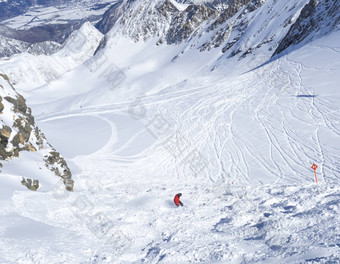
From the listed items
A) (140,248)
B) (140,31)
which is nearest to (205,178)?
(140,248)

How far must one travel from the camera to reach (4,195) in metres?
9.09

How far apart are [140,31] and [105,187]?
102 meters

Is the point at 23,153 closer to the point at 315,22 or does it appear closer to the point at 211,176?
the point at 211,176

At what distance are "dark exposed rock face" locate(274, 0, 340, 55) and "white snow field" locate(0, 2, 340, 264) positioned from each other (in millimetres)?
8388

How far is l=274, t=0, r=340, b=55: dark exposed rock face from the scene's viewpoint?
40.2 metres

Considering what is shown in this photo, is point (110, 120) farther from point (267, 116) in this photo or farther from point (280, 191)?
point (280, 191)

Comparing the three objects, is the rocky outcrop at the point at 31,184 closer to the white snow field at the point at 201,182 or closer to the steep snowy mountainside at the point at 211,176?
the white snow field at the point at 201,182

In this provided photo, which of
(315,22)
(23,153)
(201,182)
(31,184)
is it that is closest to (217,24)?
(315,22)

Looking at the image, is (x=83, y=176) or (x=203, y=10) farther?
(x=203, y=10)

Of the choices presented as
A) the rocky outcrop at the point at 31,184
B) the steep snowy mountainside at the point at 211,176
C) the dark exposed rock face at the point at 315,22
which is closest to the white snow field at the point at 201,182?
the steep snowy mountainside at the point at 211,176

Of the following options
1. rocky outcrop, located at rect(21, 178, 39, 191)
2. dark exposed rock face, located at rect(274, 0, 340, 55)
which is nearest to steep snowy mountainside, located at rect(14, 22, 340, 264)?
rocky outcrop, located at rect(21, 178, 39, 191)

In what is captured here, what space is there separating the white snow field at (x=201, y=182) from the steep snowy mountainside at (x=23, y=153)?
0.45 m

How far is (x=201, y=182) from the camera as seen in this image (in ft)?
44.4

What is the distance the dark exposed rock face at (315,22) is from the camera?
40188mm
